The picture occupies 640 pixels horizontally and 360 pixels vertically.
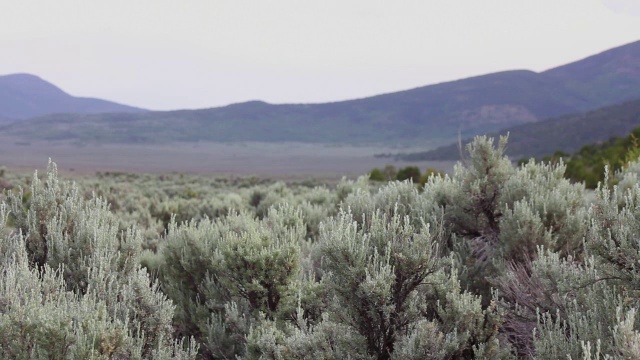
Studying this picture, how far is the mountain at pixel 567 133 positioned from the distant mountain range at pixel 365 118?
167 feet

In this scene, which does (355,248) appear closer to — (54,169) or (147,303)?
(147,303)

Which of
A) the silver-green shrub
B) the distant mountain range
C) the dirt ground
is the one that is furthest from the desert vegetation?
the distant mountain range

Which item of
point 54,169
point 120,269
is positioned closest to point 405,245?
point 120,269

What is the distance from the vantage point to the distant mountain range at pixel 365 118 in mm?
156625

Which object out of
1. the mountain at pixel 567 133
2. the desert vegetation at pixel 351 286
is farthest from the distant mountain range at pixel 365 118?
the desert vegetation at pixel 351 286

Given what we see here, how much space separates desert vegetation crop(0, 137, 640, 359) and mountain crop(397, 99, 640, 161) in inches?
3193

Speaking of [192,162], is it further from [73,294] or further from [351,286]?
[351,286]

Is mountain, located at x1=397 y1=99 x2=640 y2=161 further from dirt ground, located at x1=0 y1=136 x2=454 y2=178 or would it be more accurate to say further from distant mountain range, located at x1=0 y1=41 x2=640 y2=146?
distant mountain range, located at x1=0 y1=41 x2=640 y2=146

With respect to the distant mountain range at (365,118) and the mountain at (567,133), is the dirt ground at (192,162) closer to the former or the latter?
the mountain at (567,133)

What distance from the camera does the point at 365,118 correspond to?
185875 millimetres

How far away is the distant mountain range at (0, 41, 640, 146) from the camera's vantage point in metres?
157

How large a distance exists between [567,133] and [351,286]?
318 feet

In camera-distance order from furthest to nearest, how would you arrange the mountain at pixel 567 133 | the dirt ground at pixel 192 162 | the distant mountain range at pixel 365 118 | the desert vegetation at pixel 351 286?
the distant mountain range at pixel 365 118 < the mountain at pixel 567 133 < the dirt ground at pixel 192 162 < the desert vegetation at pixel 351 286

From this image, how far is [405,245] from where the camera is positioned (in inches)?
138
